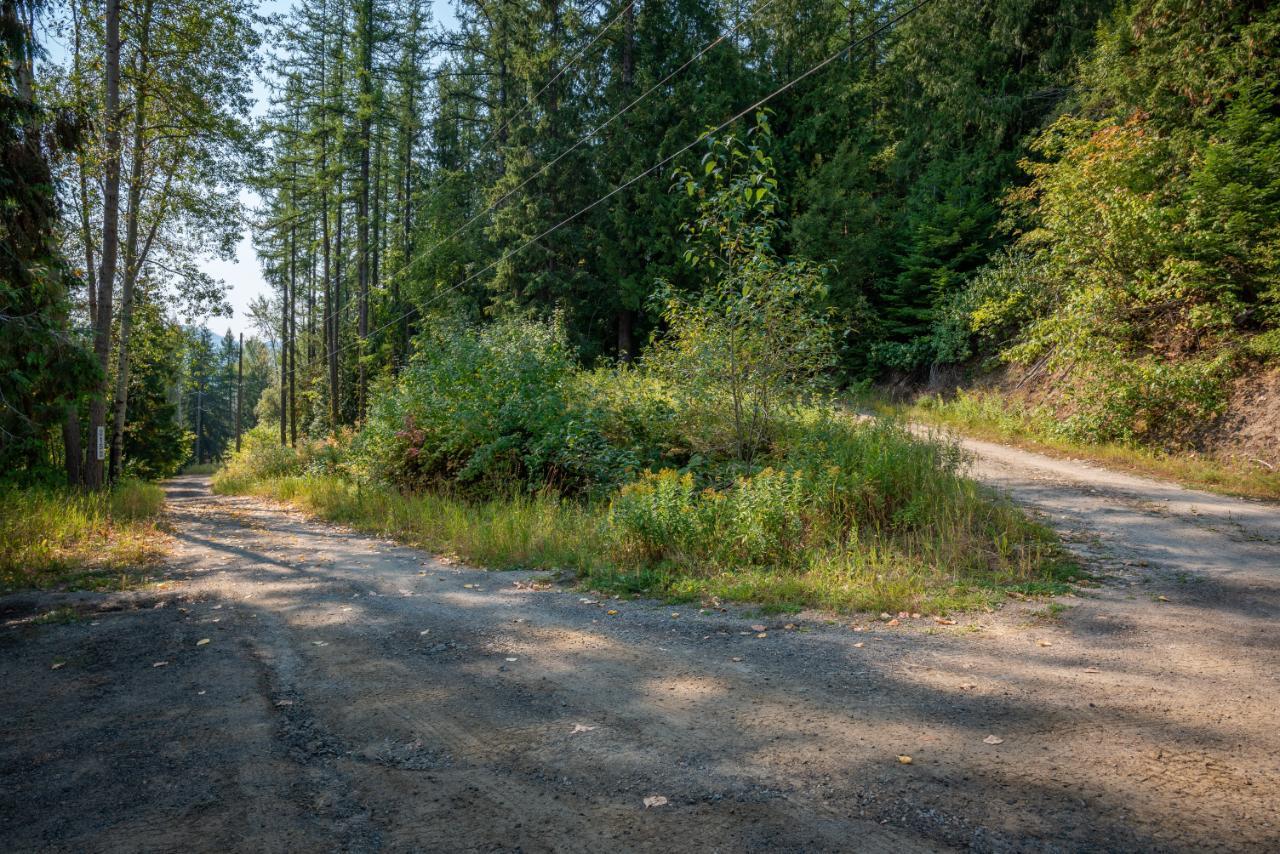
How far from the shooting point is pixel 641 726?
335 cm

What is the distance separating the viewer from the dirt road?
8.18 feet

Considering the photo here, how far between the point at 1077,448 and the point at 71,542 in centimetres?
1618

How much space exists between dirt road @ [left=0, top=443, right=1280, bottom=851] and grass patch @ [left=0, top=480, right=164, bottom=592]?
1005 millimetres

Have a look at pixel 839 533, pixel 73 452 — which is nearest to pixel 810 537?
pixel 839 533

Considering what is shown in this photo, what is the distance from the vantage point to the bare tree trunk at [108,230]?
515 inches

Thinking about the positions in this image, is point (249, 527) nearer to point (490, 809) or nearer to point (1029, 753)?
point (490, 809)

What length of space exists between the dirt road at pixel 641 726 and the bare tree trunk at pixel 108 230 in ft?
32.5

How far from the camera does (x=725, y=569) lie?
6.54 m

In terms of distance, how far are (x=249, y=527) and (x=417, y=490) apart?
306 cm

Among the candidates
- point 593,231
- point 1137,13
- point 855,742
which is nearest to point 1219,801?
point 855,742

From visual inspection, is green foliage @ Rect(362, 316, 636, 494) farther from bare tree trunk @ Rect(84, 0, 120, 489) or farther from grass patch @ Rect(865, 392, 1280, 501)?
grass patch @ Rect(865, 392, 1280, 501)

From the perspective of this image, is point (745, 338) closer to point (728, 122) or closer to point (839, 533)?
point (728, 122)

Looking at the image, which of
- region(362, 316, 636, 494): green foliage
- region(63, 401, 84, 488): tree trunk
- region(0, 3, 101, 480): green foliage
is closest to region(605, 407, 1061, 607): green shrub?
region(362, 316, 636, 494): green foliage

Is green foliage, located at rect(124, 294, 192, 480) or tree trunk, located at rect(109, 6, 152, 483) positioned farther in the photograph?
green foliage, located at rect(124, 294, 192, 480)
